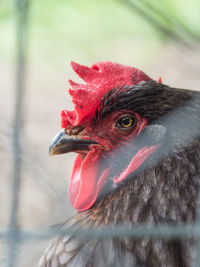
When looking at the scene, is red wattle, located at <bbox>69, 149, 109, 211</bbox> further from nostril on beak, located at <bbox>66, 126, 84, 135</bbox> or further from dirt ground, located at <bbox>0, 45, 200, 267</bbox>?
dirt ground, located at <bbox>0, 45, 200, 267</bbox>

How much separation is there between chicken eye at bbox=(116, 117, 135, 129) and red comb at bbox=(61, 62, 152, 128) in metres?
0.09

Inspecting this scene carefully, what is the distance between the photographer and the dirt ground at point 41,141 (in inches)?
90.4

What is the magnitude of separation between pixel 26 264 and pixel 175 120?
3.45ft

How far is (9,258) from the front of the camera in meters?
0.96

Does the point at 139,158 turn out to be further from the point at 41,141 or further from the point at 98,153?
the point at 41,141

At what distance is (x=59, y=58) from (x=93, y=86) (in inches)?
98.4

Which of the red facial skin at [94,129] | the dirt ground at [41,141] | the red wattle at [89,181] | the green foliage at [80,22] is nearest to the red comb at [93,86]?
the red facial skin at [94,129]

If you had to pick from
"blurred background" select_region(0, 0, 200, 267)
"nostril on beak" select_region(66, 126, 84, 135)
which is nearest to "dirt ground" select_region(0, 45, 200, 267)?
"blurred background" select_region(0, 0, 200, 267)

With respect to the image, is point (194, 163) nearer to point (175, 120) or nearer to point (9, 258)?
point (175, 120)

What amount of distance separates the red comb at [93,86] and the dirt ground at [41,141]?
1.82 ft

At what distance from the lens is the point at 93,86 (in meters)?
1.31

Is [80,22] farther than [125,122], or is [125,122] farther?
[80,22]

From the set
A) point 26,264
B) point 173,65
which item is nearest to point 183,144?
point 26,264

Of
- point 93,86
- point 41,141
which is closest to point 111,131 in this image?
point 93,86
